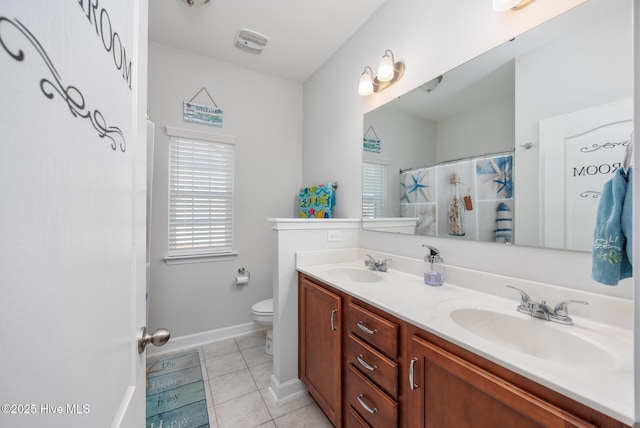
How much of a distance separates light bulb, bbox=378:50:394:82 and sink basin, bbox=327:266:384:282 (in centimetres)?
134

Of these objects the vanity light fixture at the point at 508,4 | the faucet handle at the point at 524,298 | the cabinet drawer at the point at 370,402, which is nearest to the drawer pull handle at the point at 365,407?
the cabinet drawer at the point at 370,402

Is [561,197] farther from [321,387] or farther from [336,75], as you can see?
[336,75]

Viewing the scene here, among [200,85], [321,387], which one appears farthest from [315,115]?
[321,387]

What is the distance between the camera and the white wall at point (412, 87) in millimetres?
1033

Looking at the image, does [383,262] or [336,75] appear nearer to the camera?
[383,262]

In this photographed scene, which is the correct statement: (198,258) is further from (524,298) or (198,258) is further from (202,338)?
(524,298)

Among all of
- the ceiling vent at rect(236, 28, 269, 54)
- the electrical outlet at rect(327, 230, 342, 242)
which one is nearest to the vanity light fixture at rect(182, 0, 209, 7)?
the ceiling vent at rect(236, 28, 269, 54)

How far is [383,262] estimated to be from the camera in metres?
1.67

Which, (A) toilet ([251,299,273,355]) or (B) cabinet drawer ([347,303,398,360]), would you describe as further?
(A) toilet ([251,299,273,355])

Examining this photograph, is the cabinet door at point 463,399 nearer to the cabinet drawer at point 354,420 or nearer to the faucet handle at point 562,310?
the cabinet drawer at point 354,420

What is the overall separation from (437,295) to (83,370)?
123cm

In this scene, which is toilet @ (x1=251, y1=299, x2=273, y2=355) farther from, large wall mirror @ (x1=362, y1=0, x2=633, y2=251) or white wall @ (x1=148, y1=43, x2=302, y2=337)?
large wall mirror @ (x1=362, y1=0, x2=633, y2=251)

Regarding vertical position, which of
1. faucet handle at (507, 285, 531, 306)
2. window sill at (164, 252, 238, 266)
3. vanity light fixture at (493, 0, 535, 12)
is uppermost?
vanity light fixture at (493, 0, 535, 12)

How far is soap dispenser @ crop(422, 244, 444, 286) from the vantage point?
1.33 m
